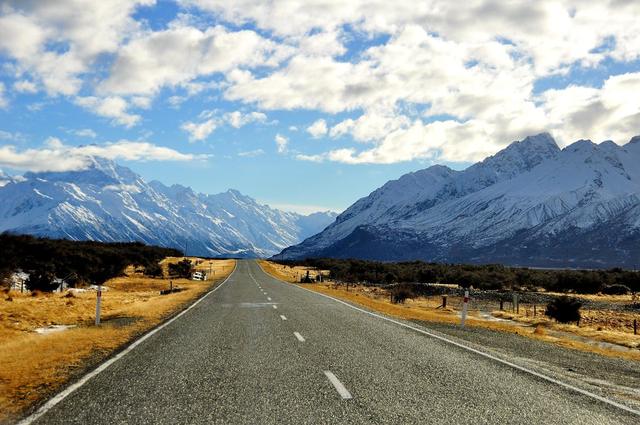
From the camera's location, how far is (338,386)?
8.94 metres

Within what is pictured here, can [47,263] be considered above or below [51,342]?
above

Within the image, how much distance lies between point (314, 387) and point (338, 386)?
380 millimetres

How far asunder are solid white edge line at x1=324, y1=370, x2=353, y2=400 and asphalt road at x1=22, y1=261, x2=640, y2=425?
0.05ft

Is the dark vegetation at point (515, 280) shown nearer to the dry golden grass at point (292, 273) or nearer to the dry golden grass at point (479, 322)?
the dry golden grass at point (292, 273)

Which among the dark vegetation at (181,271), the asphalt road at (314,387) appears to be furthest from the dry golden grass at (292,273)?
the asphalt road at (314,387)

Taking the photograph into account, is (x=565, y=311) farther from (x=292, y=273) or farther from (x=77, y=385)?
(x=292, y=273)

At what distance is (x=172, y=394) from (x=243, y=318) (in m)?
11.6

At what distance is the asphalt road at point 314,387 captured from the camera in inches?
287

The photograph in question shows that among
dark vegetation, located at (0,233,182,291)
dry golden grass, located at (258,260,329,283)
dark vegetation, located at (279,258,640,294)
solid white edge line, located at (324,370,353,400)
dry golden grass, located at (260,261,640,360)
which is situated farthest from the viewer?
dry golden grass, located at (258,260,329,283)

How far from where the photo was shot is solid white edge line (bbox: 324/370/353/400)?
8328mm

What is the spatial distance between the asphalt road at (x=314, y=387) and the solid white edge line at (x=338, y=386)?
0.6 inches

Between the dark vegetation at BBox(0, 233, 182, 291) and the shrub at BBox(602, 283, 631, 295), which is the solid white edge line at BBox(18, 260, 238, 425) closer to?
the dark vegetation at BBox(0, 233, 182, 291)

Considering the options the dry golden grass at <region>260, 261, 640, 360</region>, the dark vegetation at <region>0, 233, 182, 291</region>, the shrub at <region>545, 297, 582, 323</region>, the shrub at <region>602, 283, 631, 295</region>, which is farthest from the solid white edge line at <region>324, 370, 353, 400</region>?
the shrub at <region>602, 283, 631, 295</region>

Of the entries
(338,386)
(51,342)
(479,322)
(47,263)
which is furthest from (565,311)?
(47,263)
